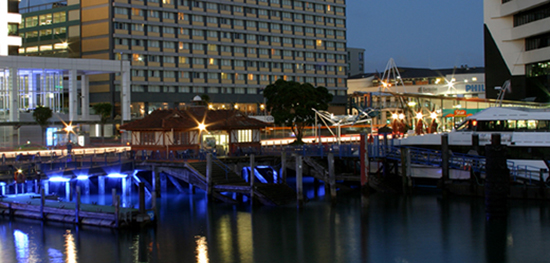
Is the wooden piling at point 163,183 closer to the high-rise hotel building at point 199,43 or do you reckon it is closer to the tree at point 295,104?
the tree at point 295,104

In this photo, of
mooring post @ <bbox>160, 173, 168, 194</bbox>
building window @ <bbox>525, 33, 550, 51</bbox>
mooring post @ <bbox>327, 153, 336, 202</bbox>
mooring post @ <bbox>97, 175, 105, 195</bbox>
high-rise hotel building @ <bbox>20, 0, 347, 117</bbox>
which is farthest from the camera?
high-rise hotel building @ <bbox>20, 0, 347, 117</bbox>

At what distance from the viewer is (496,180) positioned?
41469mm

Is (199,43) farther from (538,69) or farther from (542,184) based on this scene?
(542,184)

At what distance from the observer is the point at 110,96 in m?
122

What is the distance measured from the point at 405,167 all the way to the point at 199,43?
84843 millimetres

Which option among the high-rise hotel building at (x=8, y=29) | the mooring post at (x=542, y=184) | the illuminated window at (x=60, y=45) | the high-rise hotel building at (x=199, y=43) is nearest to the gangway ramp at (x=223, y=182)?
the mooring post at (x=542, y=184)

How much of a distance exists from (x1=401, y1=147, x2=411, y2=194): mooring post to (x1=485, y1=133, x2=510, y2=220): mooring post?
11.2 m

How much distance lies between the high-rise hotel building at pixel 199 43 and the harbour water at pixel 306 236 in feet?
259

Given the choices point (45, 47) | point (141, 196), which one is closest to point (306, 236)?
point (141, 196)

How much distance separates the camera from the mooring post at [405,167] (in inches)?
2085

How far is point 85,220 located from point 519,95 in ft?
214

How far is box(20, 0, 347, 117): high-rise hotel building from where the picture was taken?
400 feet

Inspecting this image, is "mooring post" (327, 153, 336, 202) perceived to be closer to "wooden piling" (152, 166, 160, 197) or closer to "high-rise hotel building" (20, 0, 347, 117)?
"wooden piling" (152, 166, 160, 197)

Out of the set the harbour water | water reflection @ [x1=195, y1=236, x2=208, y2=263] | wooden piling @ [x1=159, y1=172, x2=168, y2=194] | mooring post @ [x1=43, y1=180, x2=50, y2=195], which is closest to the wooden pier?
the harbour water
